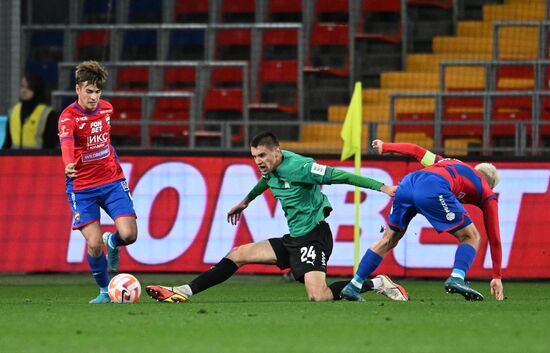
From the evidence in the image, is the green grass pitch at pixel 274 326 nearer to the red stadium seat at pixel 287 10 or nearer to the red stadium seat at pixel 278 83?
the red stadium seat at pixel 278 83

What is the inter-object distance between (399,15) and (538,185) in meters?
6.00

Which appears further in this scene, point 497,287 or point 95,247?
point 95,247

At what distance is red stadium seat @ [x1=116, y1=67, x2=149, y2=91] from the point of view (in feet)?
63.1

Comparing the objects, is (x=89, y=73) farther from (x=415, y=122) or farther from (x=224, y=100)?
(x=224, y=100)

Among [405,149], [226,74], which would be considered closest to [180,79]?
[226,74]

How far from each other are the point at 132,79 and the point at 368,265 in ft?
30.3

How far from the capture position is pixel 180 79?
62.7 ft

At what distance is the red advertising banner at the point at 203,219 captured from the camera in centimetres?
1529

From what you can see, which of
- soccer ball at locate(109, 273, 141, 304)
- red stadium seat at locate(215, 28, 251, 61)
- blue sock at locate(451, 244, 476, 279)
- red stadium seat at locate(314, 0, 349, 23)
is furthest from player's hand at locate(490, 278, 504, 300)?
red stadium seat at locate(314, 0, 349, 23)

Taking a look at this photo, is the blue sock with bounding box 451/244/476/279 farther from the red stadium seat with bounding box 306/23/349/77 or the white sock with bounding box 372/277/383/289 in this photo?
the red stadium seat with bounding box 306/23/349/77

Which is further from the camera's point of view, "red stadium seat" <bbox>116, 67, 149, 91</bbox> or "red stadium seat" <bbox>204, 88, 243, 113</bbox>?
"red stadium seat" <bbox>116, 67, 149, 91</bbox>

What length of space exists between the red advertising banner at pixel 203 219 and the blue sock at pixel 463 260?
4956 millimetres

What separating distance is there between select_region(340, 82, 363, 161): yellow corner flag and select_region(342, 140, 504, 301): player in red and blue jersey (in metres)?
3.68

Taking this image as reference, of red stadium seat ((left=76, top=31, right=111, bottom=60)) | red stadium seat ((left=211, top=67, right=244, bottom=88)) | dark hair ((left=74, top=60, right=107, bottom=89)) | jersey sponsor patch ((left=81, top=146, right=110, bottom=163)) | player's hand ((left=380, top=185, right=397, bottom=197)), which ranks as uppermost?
red stadium seat ((left=76, top=31, right=111, bottom=60))
